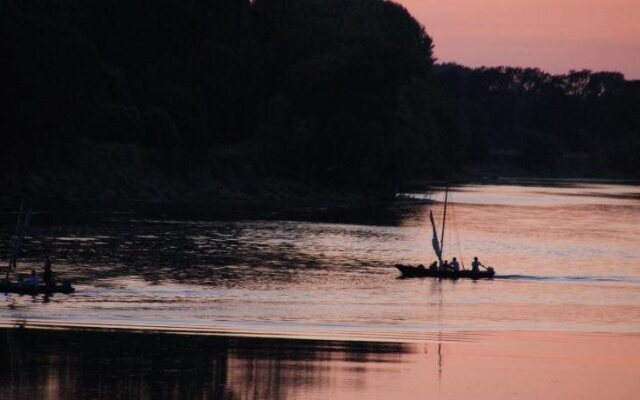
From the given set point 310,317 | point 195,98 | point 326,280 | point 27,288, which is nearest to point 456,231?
point 195,98

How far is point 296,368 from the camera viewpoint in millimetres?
42094

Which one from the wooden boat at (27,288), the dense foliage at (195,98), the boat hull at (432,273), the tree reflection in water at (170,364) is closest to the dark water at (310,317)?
the tree reflection in water at (170,364)

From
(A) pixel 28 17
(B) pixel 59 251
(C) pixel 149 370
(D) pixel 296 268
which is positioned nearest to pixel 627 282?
(D) pixel 296 268

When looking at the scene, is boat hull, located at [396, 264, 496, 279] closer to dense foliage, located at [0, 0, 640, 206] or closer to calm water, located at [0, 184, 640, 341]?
calm water, located at [0, 184, 640, 341]

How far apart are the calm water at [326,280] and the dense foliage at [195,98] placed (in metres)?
20.2

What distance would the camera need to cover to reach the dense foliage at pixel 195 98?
118125 millimetres

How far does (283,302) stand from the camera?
6131cm

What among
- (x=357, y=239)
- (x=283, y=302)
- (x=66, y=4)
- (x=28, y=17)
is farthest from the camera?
(x=66, y=4)

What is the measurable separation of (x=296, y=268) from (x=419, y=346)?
30.3 m

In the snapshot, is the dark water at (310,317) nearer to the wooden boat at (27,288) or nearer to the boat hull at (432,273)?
the wooden boat at (27,288)

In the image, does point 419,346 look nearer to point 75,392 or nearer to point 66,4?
point 75,392

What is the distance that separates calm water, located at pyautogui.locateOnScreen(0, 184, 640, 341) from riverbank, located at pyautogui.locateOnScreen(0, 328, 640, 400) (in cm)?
316

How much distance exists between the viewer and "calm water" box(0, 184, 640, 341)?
177 ft

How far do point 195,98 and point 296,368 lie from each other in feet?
327
